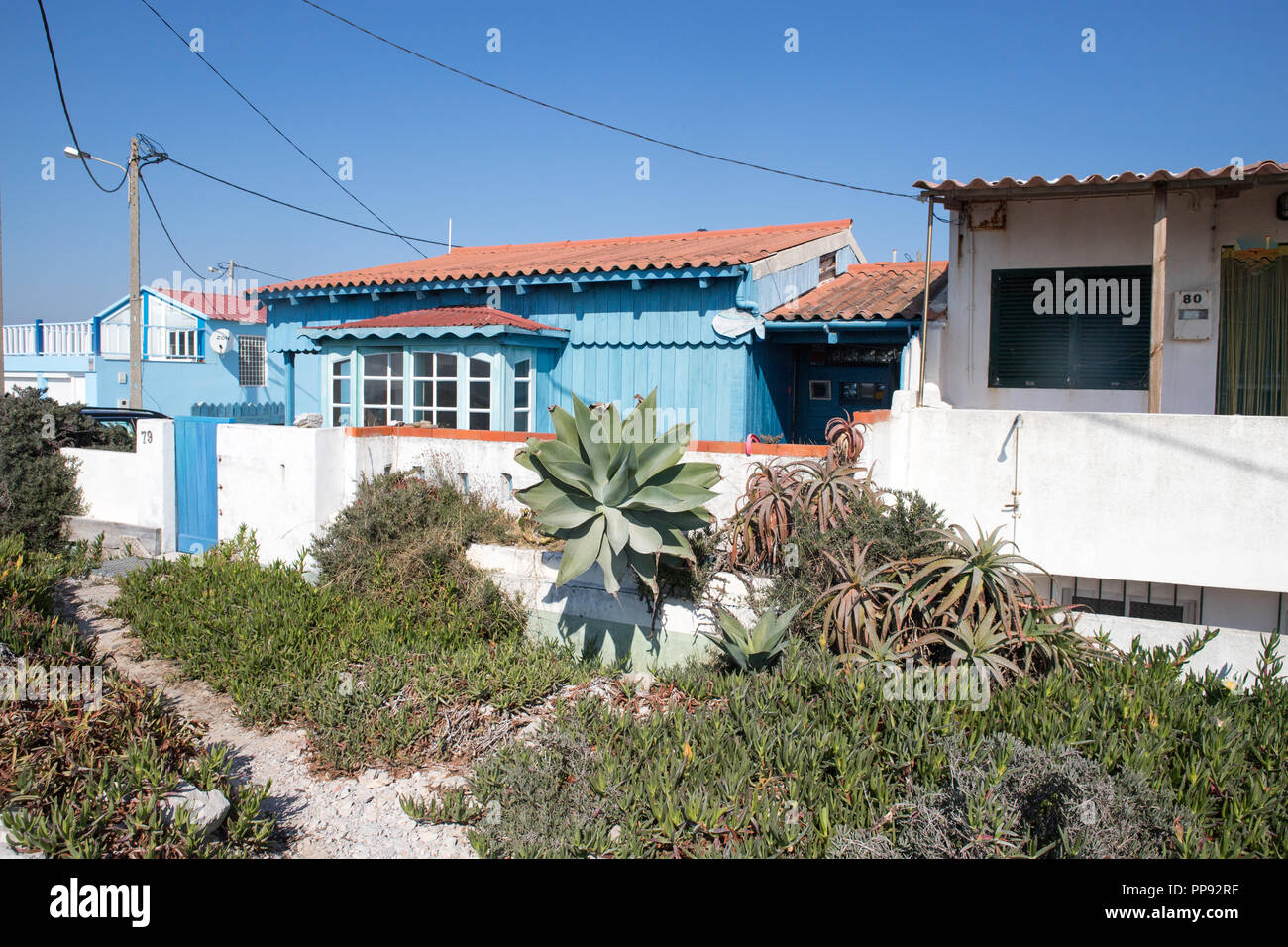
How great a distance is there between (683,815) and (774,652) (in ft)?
6.17

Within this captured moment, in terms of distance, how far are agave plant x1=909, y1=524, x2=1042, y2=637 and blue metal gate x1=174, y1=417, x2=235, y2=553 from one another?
26.6ft

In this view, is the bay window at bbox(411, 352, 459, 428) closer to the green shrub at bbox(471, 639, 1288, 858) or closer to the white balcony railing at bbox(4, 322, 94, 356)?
the green shrub at bbox(471, 639, 1288, 858)

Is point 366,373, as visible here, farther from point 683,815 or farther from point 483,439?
point 683,815

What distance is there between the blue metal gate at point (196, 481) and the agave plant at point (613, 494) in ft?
17.5

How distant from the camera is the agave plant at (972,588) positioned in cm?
552

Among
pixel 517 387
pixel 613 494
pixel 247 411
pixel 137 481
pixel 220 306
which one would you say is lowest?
pixel 137 481

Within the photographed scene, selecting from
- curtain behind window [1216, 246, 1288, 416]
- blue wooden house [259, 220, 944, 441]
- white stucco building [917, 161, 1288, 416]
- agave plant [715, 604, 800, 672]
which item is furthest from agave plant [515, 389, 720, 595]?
curtain behind window [1216, 246, 1288, 416]

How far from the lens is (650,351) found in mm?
11172

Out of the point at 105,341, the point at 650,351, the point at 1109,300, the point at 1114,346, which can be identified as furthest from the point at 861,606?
the point at 105,341

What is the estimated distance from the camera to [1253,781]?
13.2 ft

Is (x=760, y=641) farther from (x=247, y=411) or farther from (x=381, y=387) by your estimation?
(x=247, y=411)

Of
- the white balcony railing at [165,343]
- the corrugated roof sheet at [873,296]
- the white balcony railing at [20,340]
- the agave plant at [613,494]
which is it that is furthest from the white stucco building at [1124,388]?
the white balcony railing at [20,340]

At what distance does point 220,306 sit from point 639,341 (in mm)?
21329
